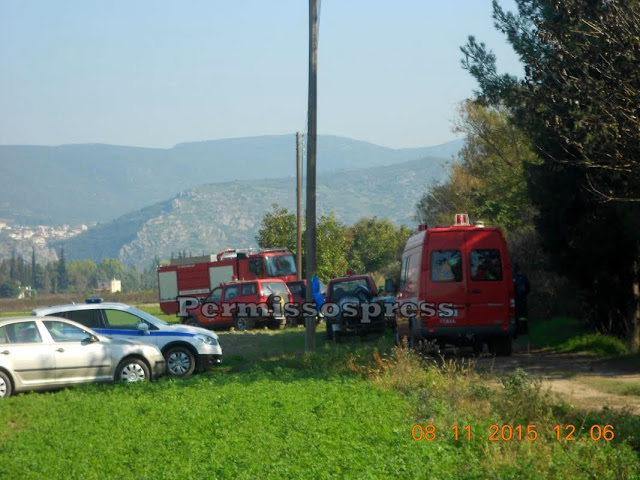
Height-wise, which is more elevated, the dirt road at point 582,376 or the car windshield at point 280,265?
the car windshield at point 280,265

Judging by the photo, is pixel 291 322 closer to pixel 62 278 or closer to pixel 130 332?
pixel 130 332

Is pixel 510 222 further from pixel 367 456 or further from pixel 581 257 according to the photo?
pixel 367 456

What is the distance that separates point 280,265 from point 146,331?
2478 centimetres

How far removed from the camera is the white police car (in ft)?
58.0

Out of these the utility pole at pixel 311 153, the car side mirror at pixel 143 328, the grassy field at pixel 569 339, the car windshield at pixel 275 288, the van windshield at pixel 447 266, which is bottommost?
the grassy field at pixel 569 339

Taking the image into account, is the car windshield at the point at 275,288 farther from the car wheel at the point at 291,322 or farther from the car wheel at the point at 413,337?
the car wheel at the point at 413,337

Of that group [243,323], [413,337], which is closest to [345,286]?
[243,323]

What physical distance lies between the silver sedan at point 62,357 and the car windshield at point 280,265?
25.2 metres

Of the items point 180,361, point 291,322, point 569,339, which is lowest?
point 291,322

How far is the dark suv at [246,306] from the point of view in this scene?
32.2m

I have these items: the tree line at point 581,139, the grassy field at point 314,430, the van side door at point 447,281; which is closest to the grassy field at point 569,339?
the tree line at point 581,139

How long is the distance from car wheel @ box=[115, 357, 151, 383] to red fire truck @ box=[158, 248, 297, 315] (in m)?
24.7

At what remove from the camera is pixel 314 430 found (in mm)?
9773

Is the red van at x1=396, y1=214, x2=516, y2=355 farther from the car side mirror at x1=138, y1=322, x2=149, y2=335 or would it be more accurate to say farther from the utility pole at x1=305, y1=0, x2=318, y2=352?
the car side mirror at x1=138, y1=322, x2=149, y2=335
